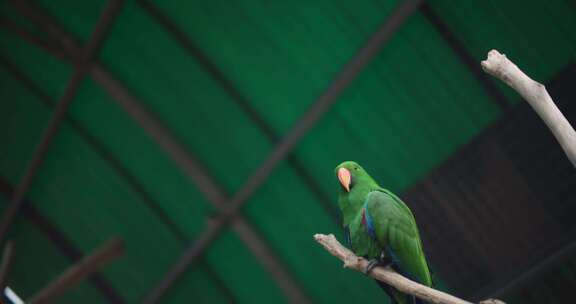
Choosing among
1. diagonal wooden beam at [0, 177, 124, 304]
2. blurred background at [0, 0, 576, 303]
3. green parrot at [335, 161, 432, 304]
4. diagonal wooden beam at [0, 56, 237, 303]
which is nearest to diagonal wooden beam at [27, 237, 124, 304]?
blurred background at [0, 0, 576, 303]

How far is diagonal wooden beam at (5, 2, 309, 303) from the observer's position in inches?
327

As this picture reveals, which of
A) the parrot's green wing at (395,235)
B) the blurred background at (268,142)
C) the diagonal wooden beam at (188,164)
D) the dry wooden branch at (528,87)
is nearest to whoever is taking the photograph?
the dry wooden branch at (528,87)

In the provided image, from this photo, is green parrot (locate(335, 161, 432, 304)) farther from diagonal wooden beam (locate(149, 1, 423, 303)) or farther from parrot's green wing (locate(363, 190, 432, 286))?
diagonal wooden beam (locate(149, 1, 423, 303))

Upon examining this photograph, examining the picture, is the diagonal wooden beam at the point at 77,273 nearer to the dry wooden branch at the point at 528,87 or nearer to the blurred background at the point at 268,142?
the blurred background at the point at 268,142

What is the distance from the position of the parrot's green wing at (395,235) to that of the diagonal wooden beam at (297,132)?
2.69m

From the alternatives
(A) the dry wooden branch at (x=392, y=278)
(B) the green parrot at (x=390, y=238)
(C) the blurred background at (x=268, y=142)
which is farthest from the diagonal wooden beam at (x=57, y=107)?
(A) the dry wooden branch at (x=392, y=278)

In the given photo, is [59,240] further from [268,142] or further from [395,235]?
[395,235]

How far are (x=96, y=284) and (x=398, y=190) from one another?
5636 mm

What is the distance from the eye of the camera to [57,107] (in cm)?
862

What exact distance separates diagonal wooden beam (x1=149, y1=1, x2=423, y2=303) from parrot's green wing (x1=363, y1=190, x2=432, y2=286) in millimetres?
2695

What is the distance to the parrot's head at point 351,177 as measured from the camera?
5.11 metres

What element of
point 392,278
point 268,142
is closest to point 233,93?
point 268,142

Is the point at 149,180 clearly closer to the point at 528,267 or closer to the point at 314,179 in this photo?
the point at 314,179

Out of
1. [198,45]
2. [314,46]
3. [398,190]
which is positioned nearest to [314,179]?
[398,190]
